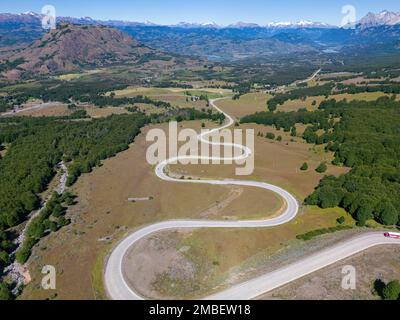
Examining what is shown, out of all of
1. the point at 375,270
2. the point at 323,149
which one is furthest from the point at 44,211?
the point at 323,149

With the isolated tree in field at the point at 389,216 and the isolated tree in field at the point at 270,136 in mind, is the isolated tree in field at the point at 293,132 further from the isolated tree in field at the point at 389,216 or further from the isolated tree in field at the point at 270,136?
the isolated tree in field at the point at 389,216

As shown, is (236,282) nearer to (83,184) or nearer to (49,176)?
(83,184)

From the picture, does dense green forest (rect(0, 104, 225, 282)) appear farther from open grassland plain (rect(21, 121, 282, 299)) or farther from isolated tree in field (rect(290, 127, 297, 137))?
isolated tree in field (rect(290, 127, 297, 137))
